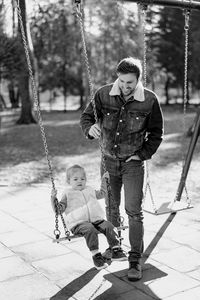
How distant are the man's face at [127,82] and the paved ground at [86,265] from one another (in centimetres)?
147

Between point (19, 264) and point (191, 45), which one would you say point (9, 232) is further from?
point (191, 45)

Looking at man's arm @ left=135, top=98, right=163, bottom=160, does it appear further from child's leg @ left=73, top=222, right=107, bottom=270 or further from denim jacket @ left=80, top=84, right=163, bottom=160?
child's leg @ left=73, top=222, right=107, bottom=270

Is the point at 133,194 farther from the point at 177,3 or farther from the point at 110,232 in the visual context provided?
the point at 177,3

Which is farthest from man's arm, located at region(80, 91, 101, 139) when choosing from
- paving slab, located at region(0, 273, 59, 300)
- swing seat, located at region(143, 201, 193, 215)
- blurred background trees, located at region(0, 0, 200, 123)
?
blurred background trees, located at region(0, 0, 200, 123)

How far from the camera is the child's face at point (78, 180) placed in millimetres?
3707

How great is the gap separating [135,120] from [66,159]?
7.53 metres

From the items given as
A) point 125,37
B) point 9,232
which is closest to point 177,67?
point 125,37

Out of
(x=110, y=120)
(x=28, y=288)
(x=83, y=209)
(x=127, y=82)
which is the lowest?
(x=28, y=288)

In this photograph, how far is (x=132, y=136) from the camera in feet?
12.2

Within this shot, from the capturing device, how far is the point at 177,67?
123 feet

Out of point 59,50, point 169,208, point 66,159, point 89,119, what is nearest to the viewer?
point 89,119

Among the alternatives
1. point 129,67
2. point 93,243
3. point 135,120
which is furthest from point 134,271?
point 129,67

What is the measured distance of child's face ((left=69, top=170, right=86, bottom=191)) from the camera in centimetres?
371

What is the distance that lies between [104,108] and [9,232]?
1.98 m
